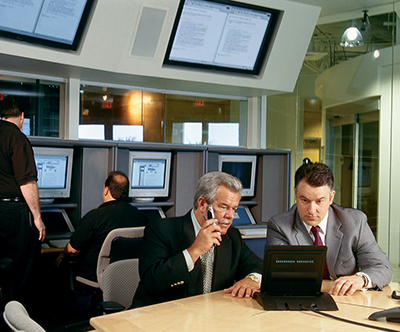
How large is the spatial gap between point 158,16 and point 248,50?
37.9 inches

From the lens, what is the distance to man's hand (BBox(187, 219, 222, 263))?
1.96 meters

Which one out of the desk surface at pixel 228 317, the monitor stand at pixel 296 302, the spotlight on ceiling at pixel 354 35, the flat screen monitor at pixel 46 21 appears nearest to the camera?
the desk surface at pixel 228 317

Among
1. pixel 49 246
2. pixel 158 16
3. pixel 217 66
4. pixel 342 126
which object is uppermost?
pixel 158 16

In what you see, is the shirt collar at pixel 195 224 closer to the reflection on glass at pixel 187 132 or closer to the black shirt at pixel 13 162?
the black shirt at pixel 13 162

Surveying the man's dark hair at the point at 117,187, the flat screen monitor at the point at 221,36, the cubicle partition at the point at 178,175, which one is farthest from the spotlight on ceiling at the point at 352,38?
the man's dark hair at the point at 117,187

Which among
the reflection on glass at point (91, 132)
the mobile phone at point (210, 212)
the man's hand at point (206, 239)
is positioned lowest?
the man's hand at point (206, 239)

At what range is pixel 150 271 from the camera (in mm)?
2049

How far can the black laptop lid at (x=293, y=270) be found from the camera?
5.92ft

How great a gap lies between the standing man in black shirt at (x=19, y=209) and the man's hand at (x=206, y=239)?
1651 millimetres

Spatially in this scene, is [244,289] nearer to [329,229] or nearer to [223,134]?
[329,229]

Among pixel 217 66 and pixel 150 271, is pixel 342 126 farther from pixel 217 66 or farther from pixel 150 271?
pixel 150 271

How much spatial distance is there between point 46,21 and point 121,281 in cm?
202

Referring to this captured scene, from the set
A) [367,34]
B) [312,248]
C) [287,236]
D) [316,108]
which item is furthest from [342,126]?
[312,248]

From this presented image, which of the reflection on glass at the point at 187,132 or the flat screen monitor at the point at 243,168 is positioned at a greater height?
the reflection on glass at the point at 187,132
